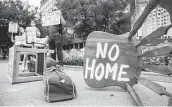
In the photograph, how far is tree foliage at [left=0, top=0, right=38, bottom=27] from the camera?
56.0ft

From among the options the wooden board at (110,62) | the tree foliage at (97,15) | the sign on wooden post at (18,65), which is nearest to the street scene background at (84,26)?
the tree foliage at (97,15)

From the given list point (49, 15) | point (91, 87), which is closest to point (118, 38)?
point (91, 87)

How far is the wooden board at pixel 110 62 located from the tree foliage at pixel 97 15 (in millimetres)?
11141

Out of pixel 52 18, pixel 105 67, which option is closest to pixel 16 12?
pixel 52 18

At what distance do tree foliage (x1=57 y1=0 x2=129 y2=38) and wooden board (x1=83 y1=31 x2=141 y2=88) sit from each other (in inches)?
439

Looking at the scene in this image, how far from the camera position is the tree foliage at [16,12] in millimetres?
17062

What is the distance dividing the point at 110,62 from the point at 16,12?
16.9 meters

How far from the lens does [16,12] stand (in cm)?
1733

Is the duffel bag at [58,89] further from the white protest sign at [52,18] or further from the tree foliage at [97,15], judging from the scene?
the tree foliage at [97,15]

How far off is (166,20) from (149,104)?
380 cm

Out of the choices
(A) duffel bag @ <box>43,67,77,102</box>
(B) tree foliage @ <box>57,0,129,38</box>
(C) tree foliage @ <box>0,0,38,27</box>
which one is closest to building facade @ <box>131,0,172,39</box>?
(A) duffel bag @ <box>43,67,77,102</box>

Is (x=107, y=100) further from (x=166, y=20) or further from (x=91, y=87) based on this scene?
(x=166, y=20)

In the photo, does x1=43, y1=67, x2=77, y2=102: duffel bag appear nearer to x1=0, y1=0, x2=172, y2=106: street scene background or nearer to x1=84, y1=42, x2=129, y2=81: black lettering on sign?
x1=0, y1=0, x2=172, y2=106: street scene background

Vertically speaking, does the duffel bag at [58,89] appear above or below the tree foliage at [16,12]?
below
